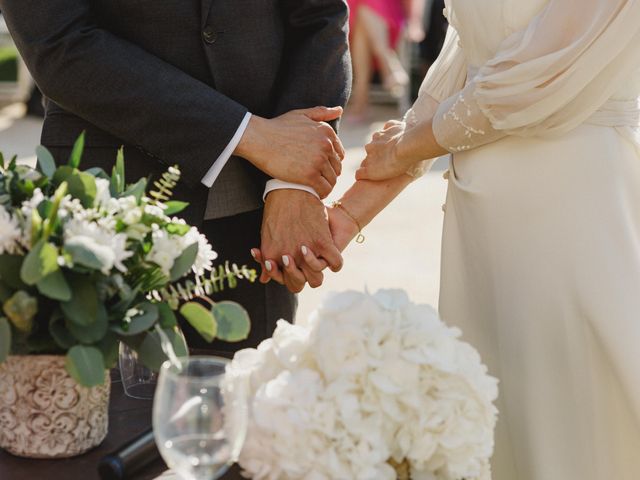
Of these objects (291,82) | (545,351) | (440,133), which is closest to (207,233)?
(291,82)

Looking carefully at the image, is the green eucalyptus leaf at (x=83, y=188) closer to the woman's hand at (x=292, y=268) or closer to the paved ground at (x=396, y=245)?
the woman's hand at (x=292, y=268)

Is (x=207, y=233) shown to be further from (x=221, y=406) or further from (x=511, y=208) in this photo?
(x=221, y=406)

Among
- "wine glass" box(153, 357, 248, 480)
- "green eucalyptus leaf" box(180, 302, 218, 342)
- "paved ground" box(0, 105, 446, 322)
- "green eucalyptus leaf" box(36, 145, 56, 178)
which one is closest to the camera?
"wine glass" box(153, 357, 248, 480)

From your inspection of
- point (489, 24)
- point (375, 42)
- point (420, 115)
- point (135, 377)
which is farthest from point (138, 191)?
point (375, 42)

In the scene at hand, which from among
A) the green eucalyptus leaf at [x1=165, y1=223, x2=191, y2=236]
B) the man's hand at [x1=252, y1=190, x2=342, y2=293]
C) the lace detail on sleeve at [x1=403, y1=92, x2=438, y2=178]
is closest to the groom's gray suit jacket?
the man's hand at [x1=252, y1=190, x2=342, y2=293]

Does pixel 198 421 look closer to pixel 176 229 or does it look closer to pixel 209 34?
pixel 176 229

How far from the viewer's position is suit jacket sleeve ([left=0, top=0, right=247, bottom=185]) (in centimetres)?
219

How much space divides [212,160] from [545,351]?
830 mm

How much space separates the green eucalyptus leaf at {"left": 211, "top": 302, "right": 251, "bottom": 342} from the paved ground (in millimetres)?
2583

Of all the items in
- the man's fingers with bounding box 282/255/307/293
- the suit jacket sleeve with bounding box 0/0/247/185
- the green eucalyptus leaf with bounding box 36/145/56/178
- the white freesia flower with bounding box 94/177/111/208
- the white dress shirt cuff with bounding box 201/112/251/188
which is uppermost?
the suit jacket sleeve with bounding box 0/0/247/185

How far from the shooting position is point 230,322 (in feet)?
4.93

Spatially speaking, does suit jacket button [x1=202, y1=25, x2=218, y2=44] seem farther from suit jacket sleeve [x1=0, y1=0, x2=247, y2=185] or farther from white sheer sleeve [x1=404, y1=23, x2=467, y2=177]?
white sheer sleeve [x1=404, y1=23, x2=467, y2=177]

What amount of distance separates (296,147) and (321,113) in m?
0.12

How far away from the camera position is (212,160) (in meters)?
2.27
